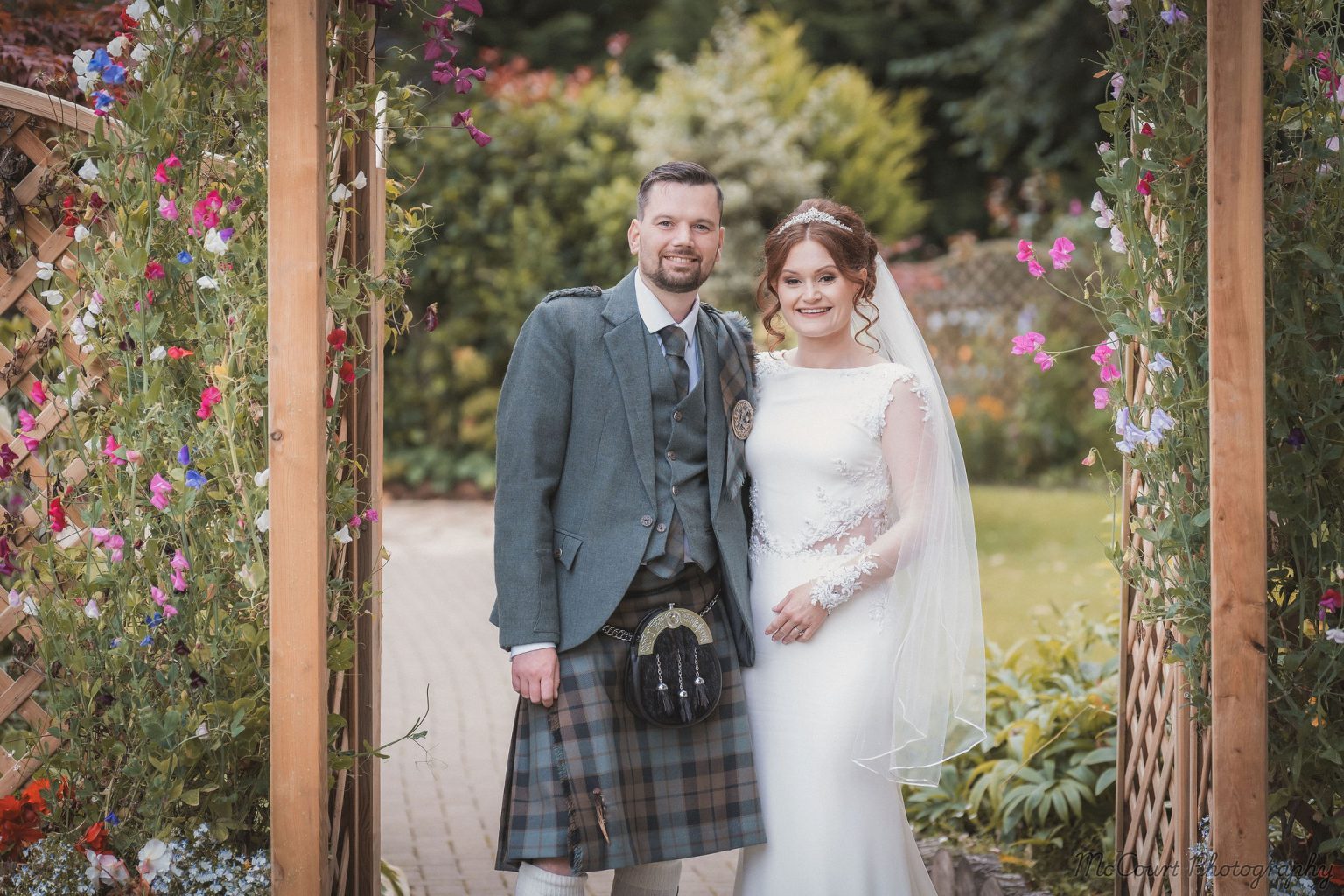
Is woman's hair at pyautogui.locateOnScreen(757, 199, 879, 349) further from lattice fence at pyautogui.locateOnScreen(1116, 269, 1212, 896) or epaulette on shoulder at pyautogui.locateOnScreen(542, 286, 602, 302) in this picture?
lattice fence at pyautogui.locateOnScreen(1116, 269, 1212, 896)

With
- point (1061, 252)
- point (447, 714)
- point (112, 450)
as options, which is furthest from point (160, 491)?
point (447, 714)

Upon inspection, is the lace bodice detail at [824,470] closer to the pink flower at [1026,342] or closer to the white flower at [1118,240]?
the pink flower at [1026,342]

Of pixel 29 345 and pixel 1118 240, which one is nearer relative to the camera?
pixel 1118 240

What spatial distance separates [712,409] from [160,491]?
47.6 inches

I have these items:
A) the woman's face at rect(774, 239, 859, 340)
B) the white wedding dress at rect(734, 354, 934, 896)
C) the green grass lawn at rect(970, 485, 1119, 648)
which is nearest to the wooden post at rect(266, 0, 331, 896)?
the white wedding dress at rect(734, 354, 934, 896)

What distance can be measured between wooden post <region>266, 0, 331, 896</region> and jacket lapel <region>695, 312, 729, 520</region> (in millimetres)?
869

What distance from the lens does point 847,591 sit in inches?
118

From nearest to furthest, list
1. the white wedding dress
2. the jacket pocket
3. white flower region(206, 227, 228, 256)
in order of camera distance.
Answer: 1. white flower region(206, 227, 228, 256)
2. the jacket pocket
3. the white wedding dress

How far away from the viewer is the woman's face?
3123 millimetres

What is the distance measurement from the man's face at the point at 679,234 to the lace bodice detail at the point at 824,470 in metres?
0.44

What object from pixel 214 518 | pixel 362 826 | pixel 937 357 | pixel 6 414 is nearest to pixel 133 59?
pixel 214 518

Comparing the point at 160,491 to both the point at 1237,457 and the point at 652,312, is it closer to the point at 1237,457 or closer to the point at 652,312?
the point at 652,312

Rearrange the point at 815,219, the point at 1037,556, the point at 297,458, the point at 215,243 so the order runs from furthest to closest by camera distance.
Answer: the point at 1037,556 → the point at 815,219 → the point at 215,243 → the point at 297,458

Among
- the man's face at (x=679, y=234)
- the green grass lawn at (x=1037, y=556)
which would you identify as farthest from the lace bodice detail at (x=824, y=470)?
the green grass lawn at (x=1037, y=556)
